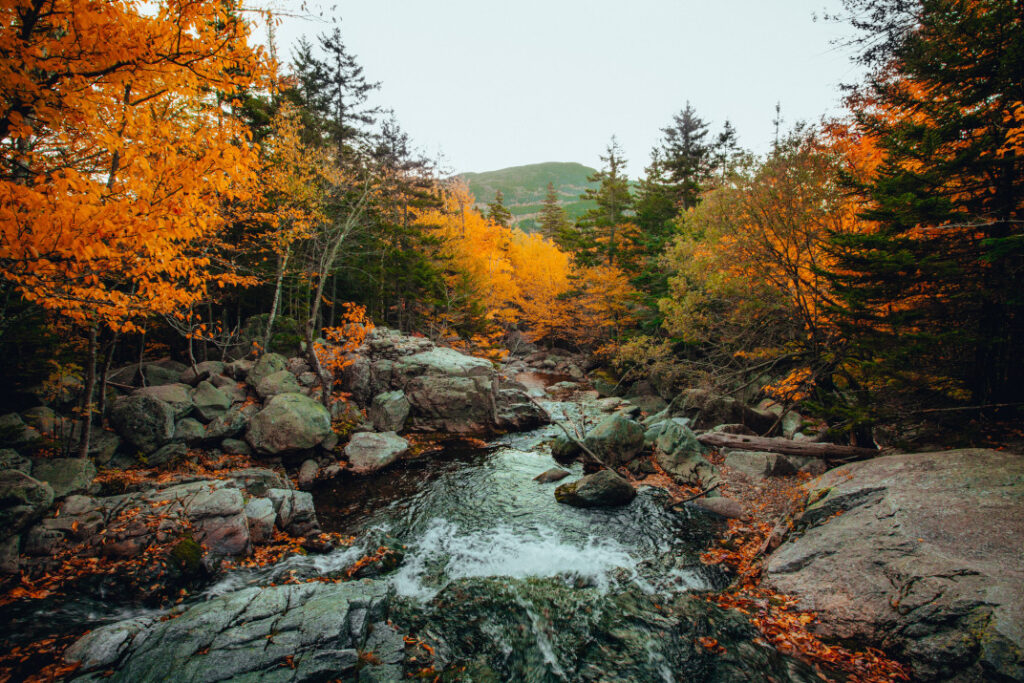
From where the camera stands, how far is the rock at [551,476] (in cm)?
Answer: 1017

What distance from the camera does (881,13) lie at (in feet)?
19.3

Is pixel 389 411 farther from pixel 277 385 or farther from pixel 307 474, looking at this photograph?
pixel 307 474

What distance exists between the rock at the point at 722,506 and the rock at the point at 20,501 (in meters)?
11.5

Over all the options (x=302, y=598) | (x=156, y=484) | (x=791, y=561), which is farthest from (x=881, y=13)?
(x=156, y=484)

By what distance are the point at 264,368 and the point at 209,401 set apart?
2457mm

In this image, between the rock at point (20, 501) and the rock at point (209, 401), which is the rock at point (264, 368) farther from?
the rock at point (20, 501)

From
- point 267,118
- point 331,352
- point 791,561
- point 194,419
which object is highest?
point 267,118

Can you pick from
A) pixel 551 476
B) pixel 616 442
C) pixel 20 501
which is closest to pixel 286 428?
pixel 20 501

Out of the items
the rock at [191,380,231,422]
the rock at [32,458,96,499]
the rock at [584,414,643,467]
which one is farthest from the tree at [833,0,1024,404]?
the rock at [191,380,231,422]

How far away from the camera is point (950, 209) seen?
225 inches

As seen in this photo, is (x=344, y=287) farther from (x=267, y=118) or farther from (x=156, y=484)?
(x=156, y=484)

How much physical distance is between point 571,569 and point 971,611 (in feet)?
15.4

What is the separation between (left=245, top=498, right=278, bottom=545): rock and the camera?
21.4ft

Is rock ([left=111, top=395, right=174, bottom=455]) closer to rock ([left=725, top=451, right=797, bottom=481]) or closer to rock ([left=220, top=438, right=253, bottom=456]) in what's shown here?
rock ([left=220, top=438, right=253, bottom=456])
